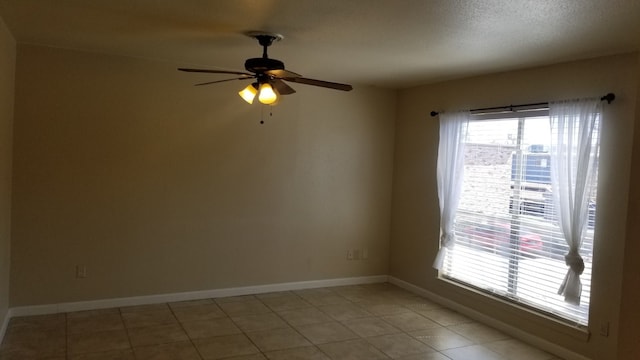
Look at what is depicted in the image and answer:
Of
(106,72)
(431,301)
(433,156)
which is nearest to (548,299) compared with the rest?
(431,301)

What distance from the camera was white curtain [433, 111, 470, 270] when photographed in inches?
191

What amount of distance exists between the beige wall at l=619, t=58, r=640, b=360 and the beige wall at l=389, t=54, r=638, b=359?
6 cm

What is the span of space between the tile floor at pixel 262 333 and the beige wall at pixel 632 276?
78.4 inches

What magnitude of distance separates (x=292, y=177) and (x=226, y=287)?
1370mm

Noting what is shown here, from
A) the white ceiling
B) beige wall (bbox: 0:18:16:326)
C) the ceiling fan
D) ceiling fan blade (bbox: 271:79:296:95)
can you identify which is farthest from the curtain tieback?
beige wall (bbox: 0:18:16:326)

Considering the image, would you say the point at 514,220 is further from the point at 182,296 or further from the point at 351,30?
the point at 182,296

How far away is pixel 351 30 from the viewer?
3.32m

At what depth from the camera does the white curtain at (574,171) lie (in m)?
3.67

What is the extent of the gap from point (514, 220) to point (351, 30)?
230cm

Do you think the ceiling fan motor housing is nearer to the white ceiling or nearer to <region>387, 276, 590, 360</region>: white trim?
the white ceiling

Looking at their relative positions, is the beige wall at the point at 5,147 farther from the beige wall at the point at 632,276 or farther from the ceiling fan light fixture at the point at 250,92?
the beige wall at the point at 632,276

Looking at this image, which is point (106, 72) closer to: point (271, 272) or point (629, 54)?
point (271, 272)

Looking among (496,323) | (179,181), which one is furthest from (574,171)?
(179,181)

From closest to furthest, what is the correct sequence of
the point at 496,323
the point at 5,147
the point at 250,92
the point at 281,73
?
the point at 281,73 → the point at 250,92 → the point at 5,147 → the point at 496,323
